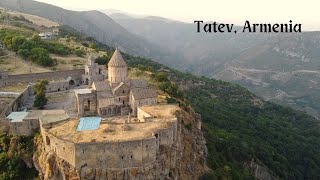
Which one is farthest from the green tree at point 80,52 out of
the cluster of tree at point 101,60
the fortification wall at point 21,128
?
the fortification wall at point 21,128

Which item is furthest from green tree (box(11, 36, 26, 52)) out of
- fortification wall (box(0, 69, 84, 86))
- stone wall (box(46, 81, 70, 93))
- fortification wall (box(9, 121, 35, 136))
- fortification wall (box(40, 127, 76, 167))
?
fortification wall (box(40, 127, 76, 167))

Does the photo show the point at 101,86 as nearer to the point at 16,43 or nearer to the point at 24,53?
the point at 24,53

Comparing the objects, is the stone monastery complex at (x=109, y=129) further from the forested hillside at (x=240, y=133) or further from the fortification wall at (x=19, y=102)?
the forested hillside at (x=240, y=133)

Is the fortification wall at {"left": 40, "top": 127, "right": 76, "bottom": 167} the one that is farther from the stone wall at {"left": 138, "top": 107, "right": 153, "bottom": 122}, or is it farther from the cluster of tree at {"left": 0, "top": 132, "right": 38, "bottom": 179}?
the stone wall at {"left": 138, "top": 107, "right": 153, "bottom": 122}

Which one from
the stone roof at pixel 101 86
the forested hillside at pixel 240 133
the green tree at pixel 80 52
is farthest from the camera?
the green tree at pixel 80 52

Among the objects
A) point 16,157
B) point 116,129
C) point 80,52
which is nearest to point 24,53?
point 80,52
